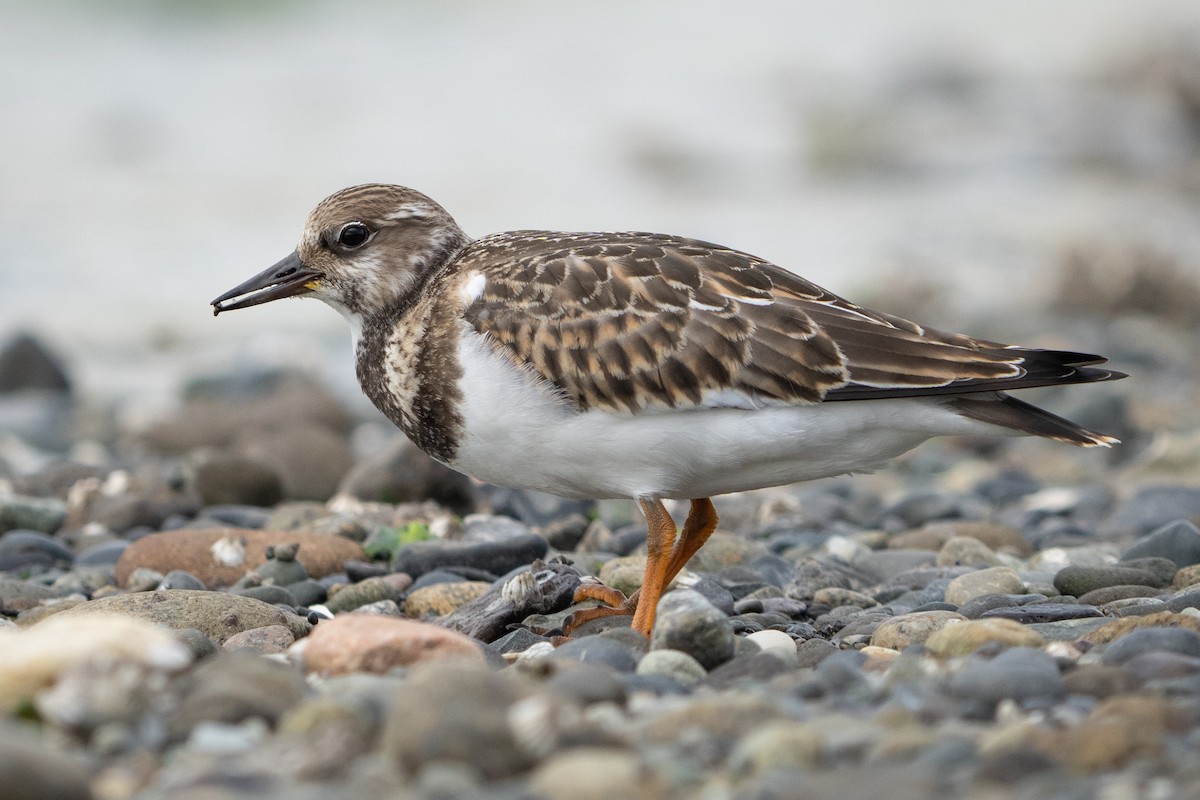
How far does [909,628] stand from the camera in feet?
13.5

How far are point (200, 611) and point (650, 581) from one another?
56.2 inches

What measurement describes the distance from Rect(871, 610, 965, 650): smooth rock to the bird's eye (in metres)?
2.27

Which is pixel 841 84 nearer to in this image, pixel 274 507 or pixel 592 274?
pixel 274 507

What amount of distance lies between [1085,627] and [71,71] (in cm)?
1981

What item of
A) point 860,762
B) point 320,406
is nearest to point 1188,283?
point 320,406

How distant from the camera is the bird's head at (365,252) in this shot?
4.94 m

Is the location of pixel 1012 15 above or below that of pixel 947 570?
above

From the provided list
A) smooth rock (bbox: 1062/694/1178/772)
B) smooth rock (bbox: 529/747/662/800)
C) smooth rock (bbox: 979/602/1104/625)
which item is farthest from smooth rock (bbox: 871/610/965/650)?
smooth rock (bbox: 529/747/662/800)

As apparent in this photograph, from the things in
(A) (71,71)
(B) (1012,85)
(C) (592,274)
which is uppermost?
(B) (1012,85)

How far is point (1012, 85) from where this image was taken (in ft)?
84.0

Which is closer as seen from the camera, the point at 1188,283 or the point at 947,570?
the point at 947,570

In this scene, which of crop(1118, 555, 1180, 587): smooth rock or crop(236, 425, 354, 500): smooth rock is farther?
crop(236, 425, 354, 500): smooth rock

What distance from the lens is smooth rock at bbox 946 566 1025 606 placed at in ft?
15.5

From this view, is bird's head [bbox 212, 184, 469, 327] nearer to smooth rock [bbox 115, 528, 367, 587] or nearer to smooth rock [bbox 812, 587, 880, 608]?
smooth rock [bbox 115, 528, 367, 587]
